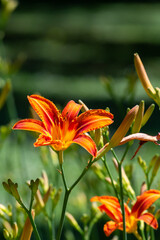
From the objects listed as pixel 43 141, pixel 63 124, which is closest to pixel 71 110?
pixel 63 124

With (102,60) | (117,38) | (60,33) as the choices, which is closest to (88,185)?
(102,60)

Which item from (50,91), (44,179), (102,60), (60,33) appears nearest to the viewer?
(44,179)

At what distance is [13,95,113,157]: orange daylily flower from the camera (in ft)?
2.92

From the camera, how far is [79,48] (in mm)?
11492

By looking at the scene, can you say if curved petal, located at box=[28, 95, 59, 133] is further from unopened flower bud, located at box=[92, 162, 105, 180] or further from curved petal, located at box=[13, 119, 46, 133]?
unopened flower bud, located at box=[92, 162, 105, 180]

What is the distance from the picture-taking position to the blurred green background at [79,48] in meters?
7.84

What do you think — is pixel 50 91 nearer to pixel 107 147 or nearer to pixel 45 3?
pixel 107 147

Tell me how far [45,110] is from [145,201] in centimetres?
27

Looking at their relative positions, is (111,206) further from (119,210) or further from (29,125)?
(29,125)

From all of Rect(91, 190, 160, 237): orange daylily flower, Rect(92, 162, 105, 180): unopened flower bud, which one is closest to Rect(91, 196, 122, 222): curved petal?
Rect(91, 190, 160, 237): orange daylily flower

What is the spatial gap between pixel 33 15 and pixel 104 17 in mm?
2247

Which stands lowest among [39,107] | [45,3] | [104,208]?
[104,208]

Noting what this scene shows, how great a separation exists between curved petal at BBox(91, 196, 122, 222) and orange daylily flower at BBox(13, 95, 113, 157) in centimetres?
14

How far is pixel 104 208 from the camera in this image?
3.26 feet
